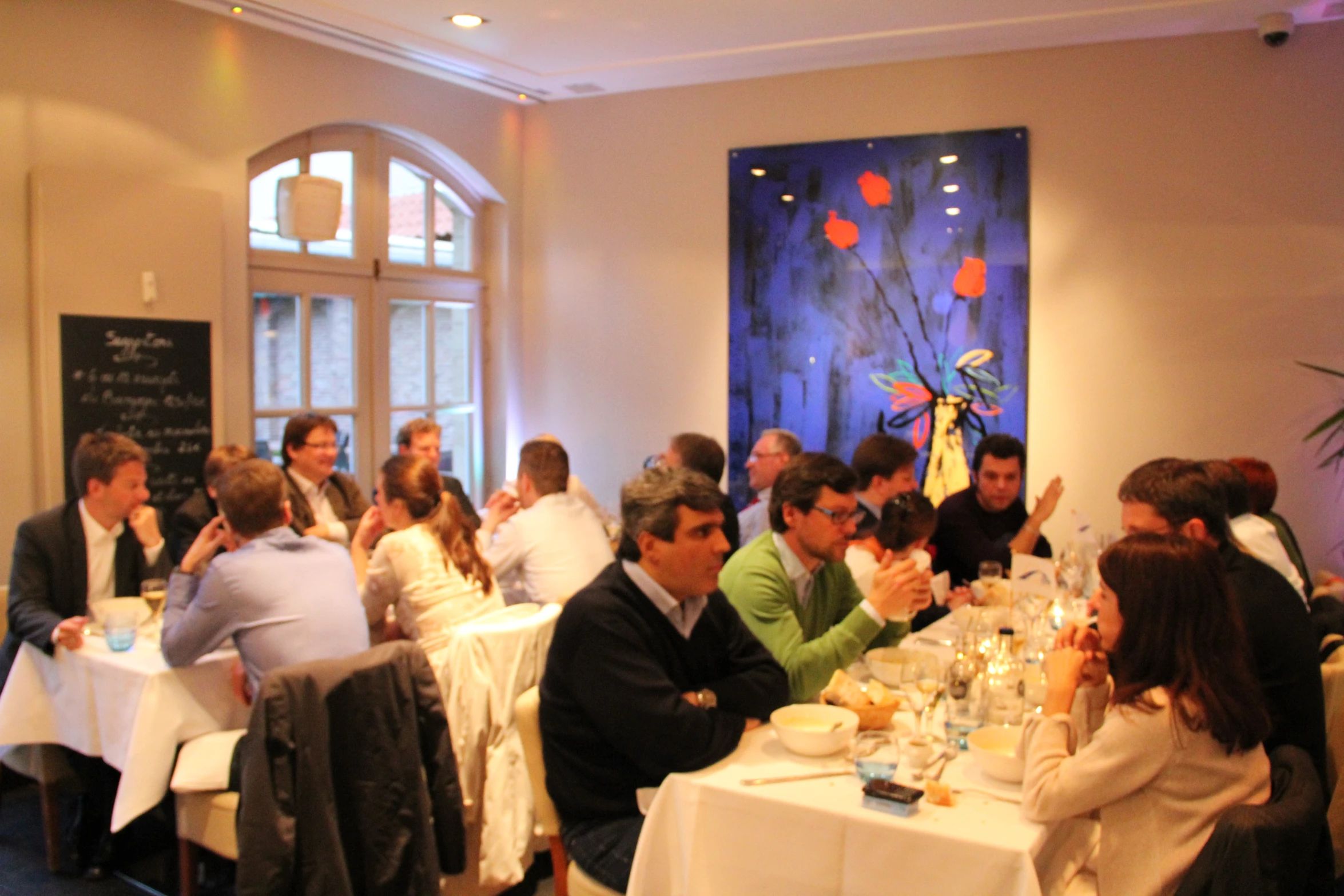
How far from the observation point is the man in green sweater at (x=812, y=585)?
265cm

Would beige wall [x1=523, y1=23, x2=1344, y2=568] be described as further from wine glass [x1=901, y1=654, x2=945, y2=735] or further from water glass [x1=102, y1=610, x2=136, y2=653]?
water glass [x1=102, y1=610, x2=136, y2=653]

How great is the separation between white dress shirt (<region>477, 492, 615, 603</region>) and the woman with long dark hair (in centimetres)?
45

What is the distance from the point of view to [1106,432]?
16.7 ft

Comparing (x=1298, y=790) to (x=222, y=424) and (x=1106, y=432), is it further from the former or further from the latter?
(x=222, y=424)

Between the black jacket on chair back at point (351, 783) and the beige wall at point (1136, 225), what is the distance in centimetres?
330

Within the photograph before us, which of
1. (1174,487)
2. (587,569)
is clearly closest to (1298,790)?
(1174,487)

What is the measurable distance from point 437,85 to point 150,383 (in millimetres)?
2301

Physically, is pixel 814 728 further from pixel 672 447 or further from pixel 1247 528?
pixel 672 447

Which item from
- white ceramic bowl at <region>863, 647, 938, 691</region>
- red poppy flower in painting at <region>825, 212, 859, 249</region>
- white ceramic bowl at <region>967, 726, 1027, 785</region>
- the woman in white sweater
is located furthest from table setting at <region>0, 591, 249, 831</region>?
red poppy flower in painting at <region>825, 212, 859, 249</region>

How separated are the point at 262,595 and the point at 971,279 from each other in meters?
3.65

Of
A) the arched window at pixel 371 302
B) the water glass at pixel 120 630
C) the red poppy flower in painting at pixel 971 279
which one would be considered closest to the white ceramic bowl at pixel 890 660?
the water glass at pixel 120 630

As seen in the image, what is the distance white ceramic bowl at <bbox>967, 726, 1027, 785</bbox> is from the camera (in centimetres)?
214

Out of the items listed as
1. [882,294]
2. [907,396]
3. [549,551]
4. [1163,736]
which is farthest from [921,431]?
[1163,736]

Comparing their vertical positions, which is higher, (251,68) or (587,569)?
(251,68)
